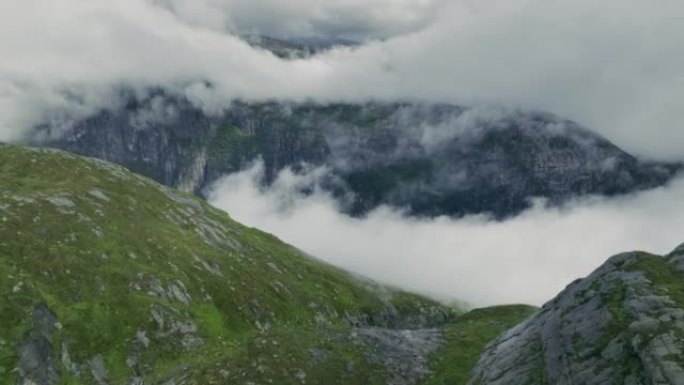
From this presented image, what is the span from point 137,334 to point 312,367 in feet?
121

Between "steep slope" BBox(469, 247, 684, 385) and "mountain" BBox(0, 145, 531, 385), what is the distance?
19.2 meters

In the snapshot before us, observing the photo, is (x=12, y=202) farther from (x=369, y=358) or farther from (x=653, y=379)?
(x=653, y=379)

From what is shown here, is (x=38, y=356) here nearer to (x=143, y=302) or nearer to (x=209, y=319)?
(x=143, y=302)

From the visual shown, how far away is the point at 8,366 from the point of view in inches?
3445

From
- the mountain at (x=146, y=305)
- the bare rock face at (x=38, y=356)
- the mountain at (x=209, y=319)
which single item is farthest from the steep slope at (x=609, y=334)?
the bare rock face at (x=38, y=356)

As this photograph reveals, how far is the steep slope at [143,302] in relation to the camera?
A: 91062mm

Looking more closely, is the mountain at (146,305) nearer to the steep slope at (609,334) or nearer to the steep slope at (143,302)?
the steep slope at (143,302)

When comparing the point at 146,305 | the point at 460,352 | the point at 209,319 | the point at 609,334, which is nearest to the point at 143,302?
the point at 146,305

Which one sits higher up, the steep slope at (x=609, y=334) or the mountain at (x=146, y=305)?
the steep slope at (x=609, y=334)

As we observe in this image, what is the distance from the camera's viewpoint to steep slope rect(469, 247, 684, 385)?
6128 centimetres

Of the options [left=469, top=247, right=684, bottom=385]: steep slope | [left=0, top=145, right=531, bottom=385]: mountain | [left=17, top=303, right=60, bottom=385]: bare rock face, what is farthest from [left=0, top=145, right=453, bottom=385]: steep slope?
[left=469, top=247, right=684, bottom=385]: steep slope

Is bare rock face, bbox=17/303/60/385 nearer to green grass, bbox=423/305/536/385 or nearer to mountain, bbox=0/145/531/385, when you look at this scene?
mountain, bbox=0/145/531/385

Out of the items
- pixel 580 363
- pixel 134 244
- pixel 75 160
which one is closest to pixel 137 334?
pixel 134 244

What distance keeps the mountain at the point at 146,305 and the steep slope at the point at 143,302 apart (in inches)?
11.2
